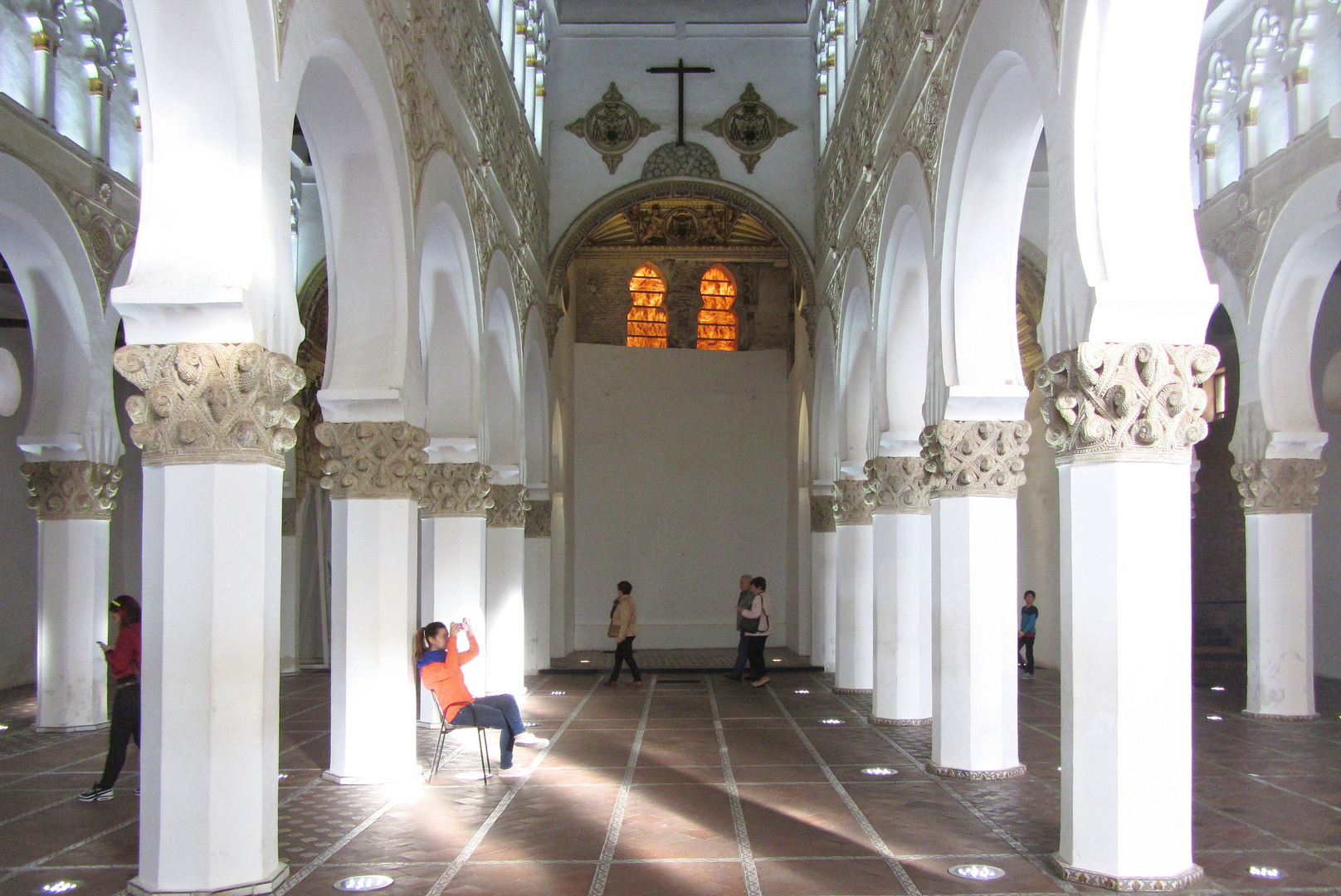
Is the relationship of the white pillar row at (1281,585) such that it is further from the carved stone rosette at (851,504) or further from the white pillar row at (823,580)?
the white pillar row at (823,580)

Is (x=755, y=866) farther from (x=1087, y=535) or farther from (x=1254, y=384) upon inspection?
(x=1254, y=384)

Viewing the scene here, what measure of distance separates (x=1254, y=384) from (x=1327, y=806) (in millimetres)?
5362

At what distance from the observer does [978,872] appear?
5.95 meters

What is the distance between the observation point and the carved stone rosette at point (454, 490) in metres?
11.3

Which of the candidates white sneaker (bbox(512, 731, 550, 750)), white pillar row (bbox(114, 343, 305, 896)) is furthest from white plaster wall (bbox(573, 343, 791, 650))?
white pillar row (bbox(114, 343, 305, 896))

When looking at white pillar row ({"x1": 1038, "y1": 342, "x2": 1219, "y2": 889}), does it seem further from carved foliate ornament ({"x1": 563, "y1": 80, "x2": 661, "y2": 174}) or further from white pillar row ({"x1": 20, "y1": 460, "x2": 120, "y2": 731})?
carved foliate ornament ({"x1": 563, "y1": 80, "x2": 661, "y2": 174})

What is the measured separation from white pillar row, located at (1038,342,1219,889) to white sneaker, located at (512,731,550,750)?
5.34 meters

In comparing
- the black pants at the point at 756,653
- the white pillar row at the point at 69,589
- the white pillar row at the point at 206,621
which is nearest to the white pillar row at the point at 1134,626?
the white pillar row at the point at 206,621

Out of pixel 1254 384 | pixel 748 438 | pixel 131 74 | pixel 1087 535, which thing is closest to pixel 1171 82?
pixel 1087 535

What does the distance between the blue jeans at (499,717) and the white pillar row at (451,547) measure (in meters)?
2.76

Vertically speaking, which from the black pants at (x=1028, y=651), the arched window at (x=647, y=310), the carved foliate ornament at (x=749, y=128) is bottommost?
the black pants at (x=1028, y=651)

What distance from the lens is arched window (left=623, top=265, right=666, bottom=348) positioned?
24734 millimetres

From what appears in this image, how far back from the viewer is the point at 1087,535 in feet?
19.0

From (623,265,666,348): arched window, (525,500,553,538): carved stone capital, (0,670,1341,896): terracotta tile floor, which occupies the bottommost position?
(0,670,1341,896): terracotta tile floor
